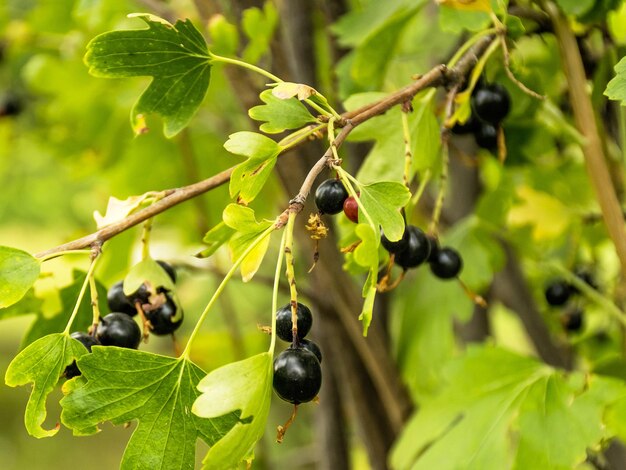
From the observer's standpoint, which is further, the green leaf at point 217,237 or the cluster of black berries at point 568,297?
the cluster of black berries at point 568,297

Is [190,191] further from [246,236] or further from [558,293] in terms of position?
[558,293]

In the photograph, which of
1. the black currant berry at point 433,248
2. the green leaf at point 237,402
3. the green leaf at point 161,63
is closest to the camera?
the green leaf at point 237,402

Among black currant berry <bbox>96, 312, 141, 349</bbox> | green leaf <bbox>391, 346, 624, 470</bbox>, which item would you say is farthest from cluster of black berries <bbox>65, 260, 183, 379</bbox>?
green leaf <bbox>391, 346, 624, 470</bbox>

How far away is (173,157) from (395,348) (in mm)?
529

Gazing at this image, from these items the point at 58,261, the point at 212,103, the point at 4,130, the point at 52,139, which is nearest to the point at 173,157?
the point at 212,103

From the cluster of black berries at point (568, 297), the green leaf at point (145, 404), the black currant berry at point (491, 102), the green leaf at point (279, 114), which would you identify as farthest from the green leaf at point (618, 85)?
the cluster of black berries at point (568, 297)

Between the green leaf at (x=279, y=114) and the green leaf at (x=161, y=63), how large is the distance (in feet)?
0.31

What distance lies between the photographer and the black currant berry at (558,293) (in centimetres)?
93

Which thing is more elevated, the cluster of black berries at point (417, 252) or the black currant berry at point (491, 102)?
the black currant berry at point (491, 102)

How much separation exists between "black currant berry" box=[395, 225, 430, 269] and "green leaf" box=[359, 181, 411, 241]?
0.08m

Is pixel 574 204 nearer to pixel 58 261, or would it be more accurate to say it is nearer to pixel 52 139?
pixel 58 261

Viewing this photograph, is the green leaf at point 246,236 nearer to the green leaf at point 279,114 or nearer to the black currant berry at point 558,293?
the green leaf at point 279,114

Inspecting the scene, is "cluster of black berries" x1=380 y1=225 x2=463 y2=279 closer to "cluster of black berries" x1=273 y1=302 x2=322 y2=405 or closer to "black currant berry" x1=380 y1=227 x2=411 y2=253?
"black currant berry" x1=380 y1=227 x2=411 y2=253

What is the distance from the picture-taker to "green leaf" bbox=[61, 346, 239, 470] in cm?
49
